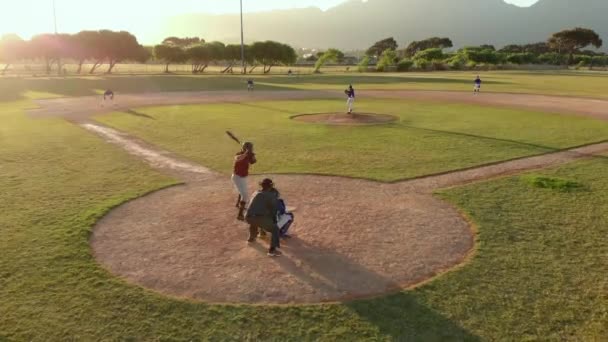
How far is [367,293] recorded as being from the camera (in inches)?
296

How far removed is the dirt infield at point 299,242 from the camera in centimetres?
779

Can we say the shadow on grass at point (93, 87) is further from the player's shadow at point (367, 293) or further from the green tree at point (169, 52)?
the player's shadow at point (367, 293)

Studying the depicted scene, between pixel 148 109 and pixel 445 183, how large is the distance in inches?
973

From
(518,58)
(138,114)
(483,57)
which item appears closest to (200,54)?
(138,114)

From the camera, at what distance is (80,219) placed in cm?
1070

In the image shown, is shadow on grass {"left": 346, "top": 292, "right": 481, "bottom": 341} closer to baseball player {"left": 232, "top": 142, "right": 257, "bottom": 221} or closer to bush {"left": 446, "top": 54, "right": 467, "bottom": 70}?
baseball player {"left": 232, "top": 142, "right": 257, "bottom": 221}

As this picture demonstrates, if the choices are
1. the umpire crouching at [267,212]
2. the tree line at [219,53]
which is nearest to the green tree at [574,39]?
the tree line at [219,53]

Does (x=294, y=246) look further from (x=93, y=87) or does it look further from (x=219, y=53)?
(x=219, y=53)

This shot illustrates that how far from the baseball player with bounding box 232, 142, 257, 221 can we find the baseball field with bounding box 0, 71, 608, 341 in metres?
0.56

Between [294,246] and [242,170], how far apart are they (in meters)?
2.22

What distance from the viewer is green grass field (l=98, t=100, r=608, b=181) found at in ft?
52.9

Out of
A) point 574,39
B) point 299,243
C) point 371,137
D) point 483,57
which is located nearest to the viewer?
point 299,243

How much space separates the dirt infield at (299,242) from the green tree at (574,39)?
132 meters

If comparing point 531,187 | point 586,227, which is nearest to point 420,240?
point 586,227
